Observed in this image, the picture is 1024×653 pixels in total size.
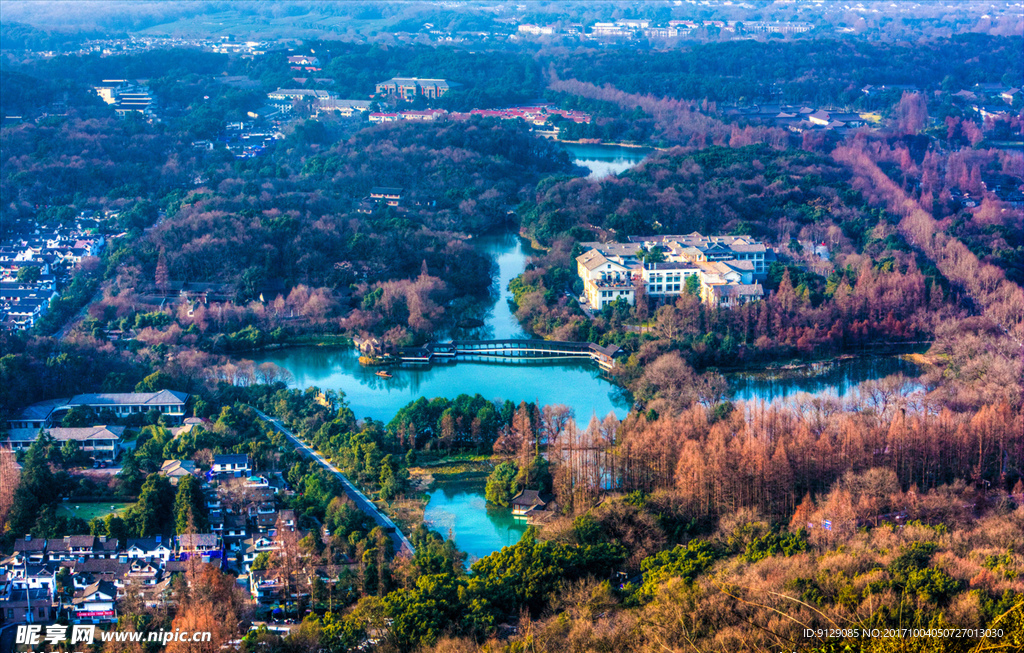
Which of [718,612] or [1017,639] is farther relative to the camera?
[718,612]

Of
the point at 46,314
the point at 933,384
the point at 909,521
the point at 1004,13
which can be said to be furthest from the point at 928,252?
the point at 1004,13

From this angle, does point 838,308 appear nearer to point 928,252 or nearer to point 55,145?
point 928,252

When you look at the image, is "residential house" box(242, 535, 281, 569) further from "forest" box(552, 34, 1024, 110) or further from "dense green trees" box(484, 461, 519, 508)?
"forest" box(552, 34, 1024, 110)

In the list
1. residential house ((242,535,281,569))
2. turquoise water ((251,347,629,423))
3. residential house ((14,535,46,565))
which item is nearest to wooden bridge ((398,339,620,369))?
turquoise water ((251,347,629,423))

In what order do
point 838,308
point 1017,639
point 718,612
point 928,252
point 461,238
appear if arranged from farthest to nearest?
1. point 461,238
2. point 928,252
3. point 838,308
4. point 718,612
5. point 1017,639

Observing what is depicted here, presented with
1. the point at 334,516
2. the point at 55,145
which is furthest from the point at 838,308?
the point at 55,145

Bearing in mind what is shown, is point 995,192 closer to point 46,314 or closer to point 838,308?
point 838,308

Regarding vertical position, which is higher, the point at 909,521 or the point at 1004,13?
the point at 1004,13

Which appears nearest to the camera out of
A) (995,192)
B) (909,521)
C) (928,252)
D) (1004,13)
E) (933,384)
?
(909,521)
